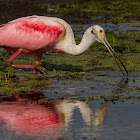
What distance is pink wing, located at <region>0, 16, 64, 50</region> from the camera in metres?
9.75

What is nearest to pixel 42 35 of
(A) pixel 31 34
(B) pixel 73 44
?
(A) pixel 31 34

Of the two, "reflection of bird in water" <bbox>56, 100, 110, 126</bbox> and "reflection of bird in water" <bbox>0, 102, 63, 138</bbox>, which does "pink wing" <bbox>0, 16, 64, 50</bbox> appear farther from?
"reflection of bird in water" <bbox>0, 102, 63, 138</bbox>

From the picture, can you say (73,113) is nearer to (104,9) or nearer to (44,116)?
(44,116)

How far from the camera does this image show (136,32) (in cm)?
1527

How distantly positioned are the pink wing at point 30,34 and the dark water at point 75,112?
968 mm

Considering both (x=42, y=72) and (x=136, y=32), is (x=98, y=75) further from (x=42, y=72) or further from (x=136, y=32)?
(x=136, y=32)

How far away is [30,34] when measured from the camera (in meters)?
9.85

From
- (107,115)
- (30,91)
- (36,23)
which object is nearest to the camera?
(107,115)

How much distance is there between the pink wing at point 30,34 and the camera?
975 cm

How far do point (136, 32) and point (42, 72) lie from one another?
19.6 feet

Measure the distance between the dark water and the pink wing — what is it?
968 millimetres

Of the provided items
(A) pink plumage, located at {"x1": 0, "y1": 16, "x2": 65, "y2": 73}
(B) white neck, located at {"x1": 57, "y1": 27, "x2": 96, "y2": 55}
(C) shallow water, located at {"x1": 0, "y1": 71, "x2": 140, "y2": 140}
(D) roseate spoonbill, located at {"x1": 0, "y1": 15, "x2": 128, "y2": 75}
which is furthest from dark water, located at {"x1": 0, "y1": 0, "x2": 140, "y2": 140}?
(A) pink plumage, located at {"x1": 0, "y1": 16, "x2": 65, "y2": 73}

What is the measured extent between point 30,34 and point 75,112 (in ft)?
10.4

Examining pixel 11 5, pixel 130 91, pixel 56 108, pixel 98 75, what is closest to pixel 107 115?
pixel 56 108
